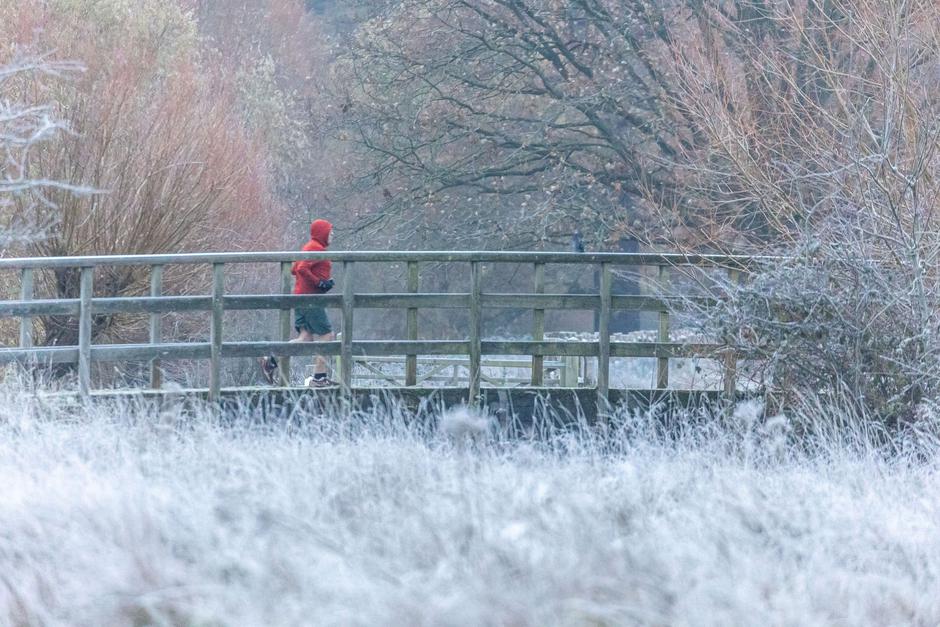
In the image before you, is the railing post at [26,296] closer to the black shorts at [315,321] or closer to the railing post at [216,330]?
the railing post at [216,330]

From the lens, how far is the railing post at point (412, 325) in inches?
399

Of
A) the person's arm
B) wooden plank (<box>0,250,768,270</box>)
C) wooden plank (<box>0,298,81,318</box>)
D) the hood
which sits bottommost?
wooden plank (<box>0,298,81,318</box>)

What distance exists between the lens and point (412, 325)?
33.9 ft

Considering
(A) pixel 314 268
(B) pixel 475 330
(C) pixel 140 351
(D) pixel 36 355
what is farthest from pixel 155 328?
(B) pixel 475 330

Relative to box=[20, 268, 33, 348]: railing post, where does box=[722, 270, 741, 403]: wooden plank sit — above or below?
below

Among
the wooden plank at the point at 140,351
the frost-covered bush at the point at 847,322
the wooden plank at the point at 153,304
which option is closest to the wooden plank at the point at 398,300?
the wooden plank at the point at 153,304

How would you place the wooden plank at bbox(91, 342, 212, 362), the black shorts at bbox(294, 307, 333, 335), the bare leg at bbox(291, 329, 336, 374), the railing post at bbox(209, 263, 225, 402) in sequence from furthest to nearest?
the black shorts at bbox(294, 307, 333, 335), the bare leg at bbox(291, 329, 336, 374), the railing post at bbox(209, 263, 225, 402), the wooden plank at bbox(91, 342, 212, 362)

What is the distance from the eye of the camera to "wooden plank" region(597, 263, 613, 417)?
10164 millimetres

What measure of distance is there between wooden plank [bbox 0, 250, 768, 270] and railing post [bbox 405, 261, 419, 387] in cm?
19

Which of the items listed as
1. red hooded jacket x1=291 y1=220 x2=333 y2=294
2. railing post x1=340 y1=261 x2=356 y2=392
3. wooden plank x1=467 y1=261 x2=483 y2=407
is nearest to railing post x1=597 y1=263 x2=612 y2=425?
wooden plank x1=467 y1=261 x2=483 y2=407

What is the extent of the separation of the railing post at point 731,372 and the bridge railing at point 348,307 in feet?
0.05

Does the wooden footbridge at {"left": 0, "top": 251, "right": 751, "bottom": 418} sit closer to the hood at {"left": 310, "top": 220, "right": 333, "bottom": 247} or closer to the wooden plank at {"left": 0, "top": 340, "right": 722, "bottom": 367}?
the wooden plank at {"left": 0, "top": 340, "right": 722, "bottom": 367}

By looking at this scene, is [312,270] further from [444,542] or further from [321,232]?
[444,542]

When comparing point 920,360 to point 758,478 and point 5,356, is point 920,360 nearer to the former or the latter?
point 758,478
